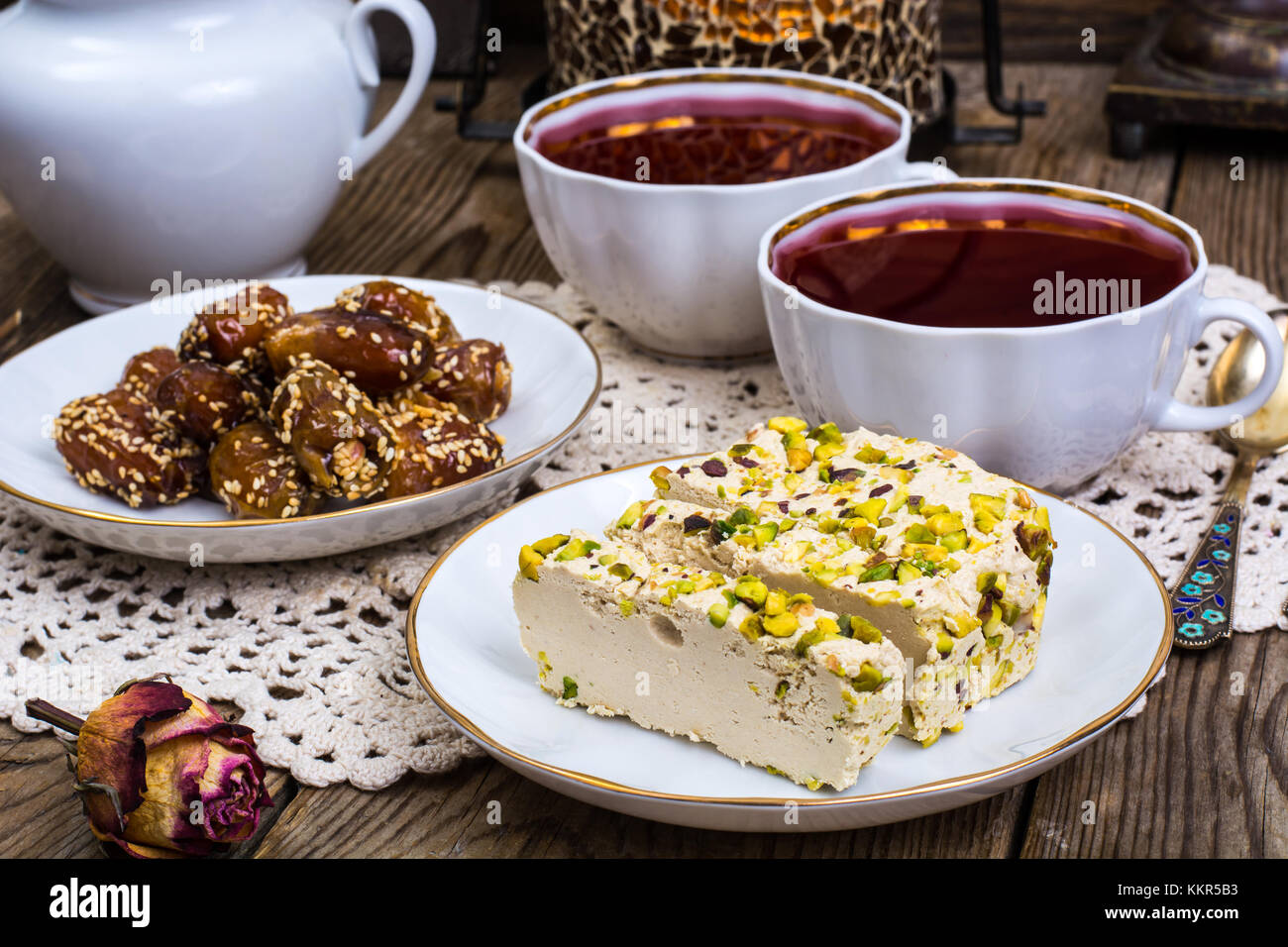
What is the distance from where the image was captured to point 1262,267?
130 centimetres

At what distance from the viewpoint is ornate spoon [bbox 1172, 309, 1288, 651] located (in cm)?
81

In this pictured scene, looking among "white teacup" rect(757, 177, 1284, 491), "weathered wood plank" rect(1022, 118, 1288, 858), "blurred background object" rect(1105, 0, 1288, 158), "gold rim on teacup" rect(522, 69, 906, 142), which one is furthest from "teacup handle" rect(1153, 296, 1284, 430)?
"blurred background object" rect(1105, 0, 1288, 158)

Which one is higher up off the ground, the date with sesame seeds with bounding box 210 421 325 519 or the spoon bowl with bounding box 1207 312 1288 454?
the date with sesame seeds with bounding box 210 421 325 519

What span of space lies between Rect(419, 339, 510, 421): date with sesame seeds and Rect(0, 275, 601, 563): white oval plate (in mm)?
36

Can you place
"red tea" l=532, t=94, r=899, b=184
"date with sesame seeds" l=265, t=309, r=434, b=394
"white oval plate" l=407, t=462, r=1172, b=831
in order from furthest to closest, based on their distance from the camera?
"red tea" l=532, t=94, r=899, b=184 → "date with sesame seeds" l=265, t=309, r=434, b=394 → "white oval plate" l=407, t=462, r=1172, b=831

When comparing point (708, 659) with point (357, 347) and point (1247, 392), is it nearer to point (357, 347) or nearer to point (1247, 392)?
point (357, 347)

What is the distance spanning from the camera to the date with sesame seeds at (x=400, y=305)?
1010 millimetres

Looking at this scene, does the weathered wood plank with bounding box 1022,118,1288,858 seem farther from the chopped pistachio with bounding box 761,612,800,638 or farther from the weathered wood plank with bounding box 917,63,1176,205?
the weathered wood plank with bounding box 917,63,1176,205

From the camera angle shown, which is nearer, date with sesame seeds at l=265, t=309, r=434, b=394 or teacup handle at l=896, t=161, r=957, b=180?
date with sesame seeds at l=265, t=309, r=434, b=394

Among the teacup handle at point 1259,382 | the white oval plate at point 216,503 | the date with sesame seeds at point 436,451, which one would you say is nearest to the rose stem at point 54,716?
the white oval plate at point 216,503

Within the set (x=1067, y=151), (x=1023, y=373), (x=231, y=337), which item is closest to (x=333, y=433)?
(x=231, y=337)

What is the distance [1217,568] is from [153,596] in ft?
2.32

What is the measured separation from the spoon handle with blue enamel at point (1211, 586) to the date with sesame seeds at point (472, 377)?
0.50 metres
